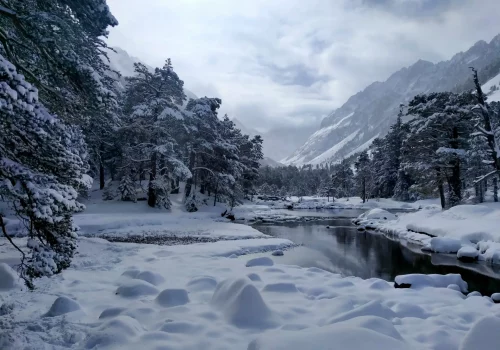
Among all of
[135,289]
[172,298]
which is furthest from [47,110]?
[135,289]

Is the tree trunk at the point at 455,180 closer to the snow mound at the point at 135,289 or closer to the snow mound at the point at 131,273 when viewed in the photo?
the snow mound at the point at 131,273

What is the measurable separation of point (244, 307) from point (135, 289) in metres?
3.09

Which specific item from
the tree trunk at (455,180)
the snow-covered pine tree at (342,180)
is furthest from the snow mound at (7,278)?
the snow-covered pine tree at (342,180)

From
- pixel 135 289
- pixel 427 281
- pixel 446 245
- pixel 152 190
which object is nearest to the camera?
pixel 135 289

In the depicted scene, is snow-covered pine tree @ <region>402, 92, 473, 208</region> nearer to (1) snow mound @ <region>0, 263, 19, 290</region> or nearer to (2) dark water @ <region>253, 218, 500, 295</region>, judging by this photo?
(2) dark water @ <region>253, 218, 500, 295</region>

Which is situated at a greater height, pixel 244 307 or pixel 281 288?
pixel 244 307

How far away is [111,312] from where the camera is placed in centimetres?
616

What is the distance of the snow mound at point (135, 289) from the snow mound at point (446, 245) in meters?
15.4

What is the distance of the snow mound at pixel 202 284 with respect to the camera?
823cm

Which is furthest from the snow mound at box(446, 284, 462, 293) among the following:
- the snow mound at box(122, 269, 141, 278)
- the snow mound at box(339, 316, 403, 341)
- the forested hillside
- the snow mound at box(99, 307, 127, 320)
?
the forested hillside

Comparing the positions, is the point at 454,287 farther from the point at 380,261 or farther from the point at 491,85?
the point at 491,85

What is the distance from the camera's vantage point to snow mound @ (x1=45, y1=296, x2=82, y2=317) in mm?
6106

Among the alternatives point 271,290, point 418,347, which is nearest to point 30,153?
point 271,290

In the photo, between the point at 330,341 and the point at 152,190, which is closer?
the point at 330,341
